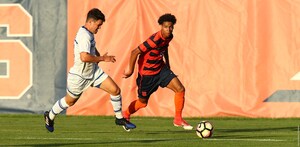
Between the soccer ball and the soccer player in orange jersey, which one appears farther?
the soccer player in orange jersey

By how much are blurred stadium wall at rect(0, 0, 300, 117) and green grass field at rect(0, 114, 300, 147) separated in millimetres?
608

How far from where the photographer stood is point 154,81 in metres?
16.1

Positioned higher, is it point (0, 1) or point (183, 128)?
point (0, 1)

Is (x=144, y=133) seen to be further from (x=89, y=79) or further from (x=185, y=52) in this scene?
(x=185, y=52)

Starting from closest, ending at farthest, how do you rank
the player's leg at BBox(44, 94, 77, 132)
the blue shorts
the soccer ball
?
the soccer ball, the player's leg at BBox(44, 94, 77, 132), the blue shorts

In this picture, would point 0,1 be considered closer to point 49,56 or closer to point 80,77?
point 49,56

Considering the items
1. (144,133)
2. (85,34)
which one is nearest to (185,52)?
(144,133)

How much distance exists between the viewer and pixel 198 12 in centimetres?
2066

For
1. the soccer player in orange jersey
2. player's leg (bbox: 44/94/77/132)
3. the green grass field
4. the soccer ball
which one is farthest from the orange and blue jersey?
the soccer ball

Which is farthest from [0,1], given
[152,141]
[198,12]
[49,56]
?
[152,141]

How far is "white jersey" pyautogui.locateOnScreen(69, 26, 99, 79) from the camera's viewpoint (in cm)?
1448

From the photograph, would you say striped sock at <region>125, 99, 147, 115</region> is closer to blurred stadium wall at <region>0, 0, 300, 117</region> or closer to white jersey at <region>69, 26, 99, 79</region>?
white jersey at <region>69, 26, 99, 79</region>

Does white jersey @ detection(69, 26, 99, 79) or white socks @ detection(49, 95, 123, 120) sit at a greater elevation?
white jersey @ detection(69, 26, 99, 79)

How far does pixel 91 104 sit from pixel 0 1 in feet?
10.9
